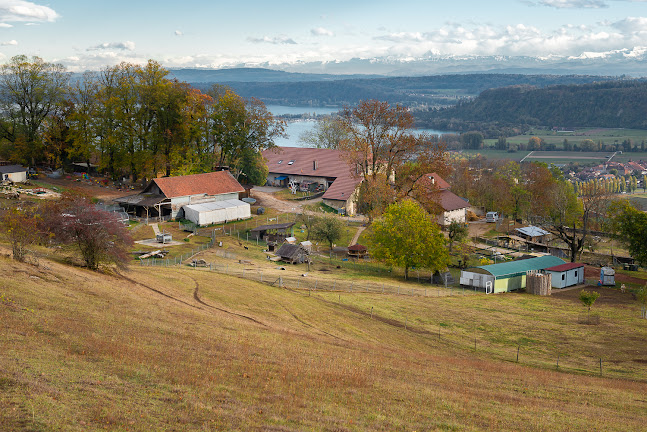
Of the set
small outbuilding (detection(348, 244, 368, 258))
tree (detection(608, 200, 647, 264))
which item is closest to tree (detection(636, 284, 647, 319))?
tree (detection(608, 200, 647, 264))

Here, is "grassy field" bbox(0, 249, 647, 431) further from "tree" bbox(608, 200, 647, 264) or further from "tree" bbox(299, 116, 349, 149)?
"tree" bbox(299, 116, 349, 149)

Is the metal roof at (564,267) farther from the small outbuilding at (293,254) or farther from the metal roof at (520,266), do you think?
the small outbuilding at (293,254)

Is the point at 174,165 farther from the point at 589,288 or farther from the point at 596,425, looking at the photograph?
the point at 596,425

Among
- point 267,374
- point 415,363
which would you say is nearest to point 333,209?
point 415,363

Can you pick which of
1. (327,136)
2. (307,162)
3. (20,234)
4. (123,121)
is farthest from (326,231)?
(327,136)

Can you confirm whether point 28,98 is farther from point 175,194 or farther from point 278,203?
point 278,203

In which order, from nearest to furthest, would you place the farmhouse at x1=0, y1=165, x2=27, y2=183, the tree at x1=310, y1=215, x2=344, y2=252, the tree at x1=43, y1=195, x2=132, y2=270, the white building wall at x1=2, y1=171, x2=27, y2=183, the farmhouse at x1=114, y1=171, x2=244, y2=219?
1. the tree at x1=43, y1=195, x2=132, y2=270
2. the tree at x1=310, y1=215, x2=344, y2=252
3. the farmhouse at x1=114, y1=171, x2=244, y2=219
4. the farmhouse at x1=0, y1=165, x2=27, y2=183
5. the white building wall at x1=2, y1=171, x2=27, y2=183
